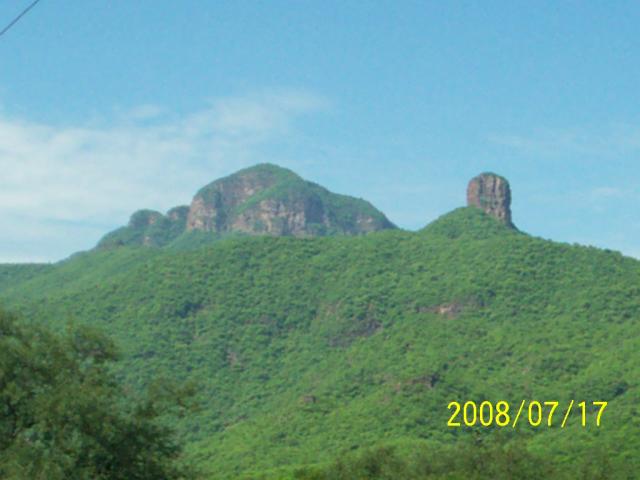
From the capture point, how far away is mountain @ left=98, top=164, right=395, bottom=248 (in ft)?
452

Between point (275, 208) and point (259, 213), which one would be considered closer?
point (275, 208)

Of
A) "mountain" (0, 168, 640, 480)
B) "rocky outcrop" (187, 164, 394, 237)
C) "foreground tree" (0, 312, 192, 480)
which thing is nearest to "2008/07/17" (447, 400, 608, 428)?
"mountain" (0, 168, 640, 480)

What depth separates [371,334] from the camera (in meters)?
79.6

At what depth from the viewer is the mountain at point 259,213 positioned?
138 metres

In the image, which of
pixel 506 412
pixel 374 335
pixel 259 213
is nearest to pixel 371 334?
pixel 374 335

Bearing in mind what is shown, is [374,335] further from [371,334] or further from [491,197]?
[491,197]

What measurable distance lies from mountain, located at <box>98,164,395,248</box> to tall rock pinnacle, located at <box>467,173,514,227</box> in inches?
1411

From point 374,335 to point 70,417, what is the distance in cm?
6032

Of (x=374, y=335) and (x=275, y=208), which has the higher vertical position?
(x=275, y=208)

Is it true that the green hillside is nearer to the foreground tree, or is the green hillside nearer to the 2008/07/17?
the 2008/07/17

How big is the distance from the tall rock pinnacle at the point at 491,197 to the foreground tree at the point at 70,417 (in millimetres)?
83009

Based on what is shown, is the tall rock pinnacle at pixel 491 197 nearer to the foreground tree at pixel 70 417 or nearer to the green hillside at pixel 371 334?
the green hillside at pixel 371 334

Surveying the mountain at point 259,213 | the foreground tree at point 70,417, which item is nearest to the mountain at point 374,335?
the foreground tree at point 70,417

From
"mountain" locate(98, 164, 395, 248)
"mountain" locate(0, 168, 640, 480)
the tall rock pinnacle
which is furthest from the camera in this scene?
"mountain" locate(98, 164, 395, 248)
